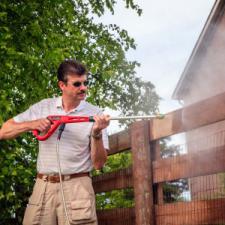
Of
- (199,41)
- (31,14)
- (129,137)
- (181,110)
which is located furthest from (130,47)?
(199,41)

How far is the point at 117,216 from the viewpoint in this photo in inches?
198

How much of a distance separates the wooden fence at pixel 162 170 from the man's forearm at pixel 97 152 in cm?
65

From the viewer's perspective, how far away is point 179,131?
4.02m

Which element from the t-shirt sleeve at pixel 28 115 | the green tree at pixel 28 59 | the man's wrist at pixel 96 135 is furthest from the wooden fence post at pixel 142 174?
the green tree at pixel 28 59

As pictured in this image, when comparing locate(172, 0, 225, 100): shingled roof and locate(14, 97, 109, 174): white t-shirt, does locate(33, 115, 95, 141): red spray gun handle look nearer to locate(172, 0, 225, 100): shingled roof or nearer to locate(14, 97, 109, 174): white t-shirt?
locate(14, 97, 109, 174): white t-shirt

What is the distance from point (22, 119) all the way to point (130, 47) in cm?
707

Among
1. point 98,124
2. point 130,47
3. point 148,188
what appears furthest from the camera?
point 130,47

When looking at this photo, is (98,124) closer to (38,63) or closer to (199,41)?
(38,63)

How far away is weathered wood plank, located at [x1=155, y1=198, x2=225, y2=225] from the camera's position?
11.9ft

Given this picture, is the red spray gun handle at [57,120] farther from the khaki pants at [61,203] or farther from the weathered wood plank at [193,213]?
the weathered wood plank at [193,213]

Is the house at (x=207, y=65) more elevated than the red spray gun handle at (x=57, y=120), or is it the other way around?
the house at (x=207, y=65)

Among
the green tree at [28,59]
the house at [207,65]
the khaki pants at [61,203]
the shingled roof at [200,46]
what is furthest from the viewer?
the shingled roof at [200,46]

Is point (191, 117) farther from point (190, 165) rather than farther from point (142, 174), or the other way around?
point (142, 174)

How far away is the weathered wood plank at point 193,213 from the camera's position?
3619 millimetres
